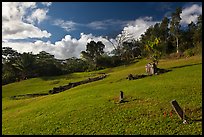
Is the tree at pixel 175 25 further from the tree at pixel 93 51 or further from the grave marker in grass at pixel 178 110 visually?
the grave marker in grass at pixel 178 110

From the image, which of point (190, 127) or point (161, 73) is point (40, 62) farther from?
point (190, 127)

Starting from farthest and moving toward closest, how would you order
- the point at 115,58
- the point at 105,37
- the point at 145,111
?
the point at 115,58, the point at 105,37, the point at 145,111

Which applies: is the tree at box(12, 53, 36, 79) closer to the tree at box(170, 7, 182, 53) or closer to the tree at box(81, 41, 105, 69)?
the tree at box(81, 41, 105, 69)

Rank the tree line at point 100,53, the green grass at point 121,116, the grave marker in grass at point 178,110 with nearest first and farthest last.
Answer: the grave marker in grass at point 178,110 < the green grass at point 121,116 < the tree line at point 100,53

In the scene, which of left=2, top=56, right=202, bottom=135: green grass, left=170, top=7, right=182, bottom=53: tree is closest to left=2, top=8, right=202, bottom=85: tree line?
left=170, top=7, right=182, bottom=53: tree

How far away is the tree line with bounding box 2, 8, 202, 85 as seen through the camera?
10112cm

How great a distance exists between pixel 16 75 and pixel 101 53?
47051mm

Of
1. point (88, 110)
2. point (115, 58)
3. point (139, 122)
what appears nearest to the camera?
point (139, 122)

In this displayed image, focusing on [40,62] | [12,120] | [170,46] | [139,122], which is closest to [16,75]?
[40,62]

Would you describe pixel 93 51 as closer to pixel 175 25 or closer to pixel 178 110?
pixel 175 25

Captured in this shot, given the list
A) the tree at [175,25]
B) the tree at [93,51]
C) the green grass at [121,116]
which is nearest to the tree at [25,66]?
the tree at [93,51]

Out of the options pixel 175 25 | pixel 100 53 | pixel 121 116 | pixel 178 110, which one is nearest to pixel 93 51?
pixel 100 53

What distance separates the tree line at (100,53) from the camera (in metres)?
101

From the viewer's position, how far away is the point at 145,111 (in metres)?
25.9
